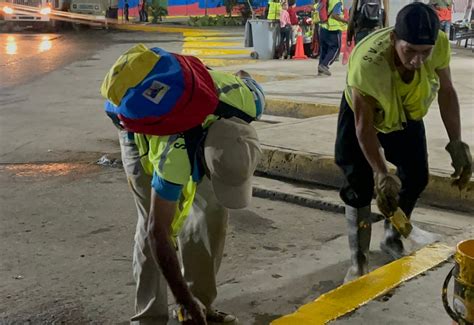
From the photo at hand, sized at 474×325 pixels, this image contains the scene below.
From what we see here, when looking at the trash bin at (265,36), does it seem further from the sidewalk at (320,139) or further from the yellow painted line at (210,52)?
the sidewalk at (320,139)

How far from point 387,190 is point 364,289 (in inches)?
19.2

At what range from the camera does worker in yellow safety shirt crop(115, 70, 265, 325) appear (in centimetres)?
271

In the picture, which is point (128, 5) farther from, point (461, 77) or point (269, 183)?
point (269, 183)

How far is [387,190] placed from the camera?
344 cm

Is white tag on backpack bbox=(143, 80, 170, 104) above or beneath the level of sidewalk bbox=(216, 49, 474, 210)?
above

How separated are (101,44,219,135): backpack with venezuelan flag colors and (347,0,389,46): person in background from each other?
22.2 feet

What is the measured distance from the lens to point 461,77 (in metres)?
10.4

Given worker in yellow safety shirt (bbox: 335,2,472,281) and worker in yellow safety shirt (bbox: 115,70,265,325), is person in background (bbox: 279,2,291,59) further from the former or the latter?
worker in yellow safety shirt (bbox: 115,70,265,325)

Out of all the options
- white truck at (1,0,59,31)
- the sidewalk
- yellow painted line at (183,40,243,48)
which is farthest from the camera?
white truck at (1,0,59,31)

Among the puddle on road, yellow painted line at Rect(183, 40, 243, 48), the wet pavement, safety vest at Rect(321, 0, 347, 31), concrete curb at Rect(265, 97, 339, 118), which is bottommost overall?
the wet pavement

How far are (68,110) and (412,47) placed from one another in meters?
7.13

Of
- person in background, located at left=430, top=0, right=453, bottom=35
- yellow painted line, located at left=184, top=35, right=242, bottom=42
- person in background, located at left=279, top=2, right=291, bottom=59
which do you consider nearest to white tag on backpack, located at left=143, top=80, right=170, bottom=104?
person in background, located at left=279, top=2, right=291, bottom=59

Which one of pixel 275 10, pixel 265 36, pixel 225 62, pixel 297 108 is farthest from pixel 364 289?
pixel 275 10

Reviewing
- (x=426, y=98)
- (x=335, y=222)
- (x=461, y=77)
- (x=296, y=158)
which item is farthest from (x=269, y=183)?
(x=461, y=77)
